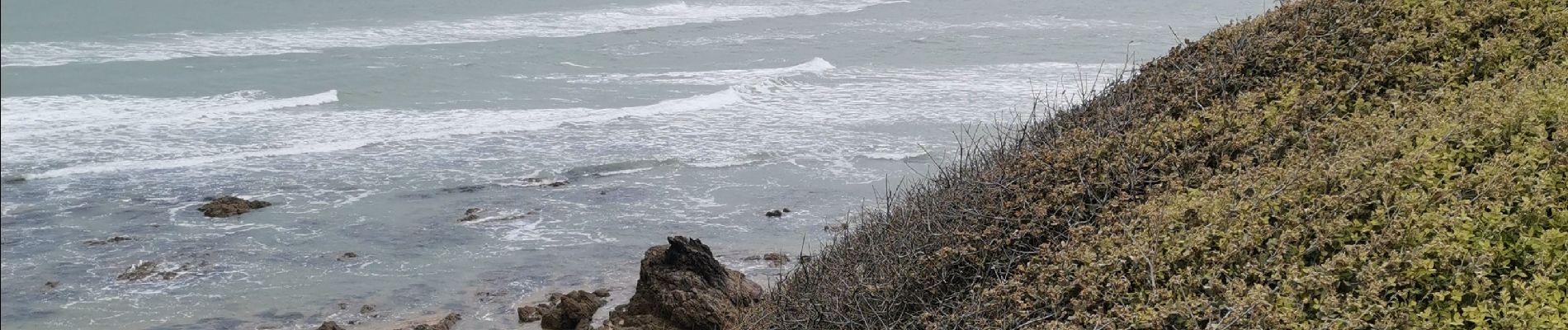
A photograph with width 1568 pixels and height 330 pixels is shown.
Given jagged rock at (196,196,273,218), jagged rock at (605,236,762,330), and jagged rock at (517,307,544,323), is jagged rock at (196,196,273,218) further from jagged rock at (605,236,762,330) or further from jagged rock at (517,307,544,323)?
jagged rock at (605,236,762,330)

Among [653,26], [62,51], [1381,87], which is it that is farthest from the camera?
[653,26]

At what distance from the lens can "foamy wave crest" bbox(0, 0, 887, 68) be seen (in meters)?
33.1

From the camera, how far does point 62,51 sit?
33.5m

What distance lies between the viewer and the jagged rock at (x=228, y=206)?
48.0ft

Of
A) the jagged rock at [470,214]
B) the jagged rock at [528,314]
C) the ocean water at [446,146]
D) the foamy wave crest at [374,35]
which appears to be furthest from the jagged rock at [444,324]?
the foamy wave crest at [374,35]

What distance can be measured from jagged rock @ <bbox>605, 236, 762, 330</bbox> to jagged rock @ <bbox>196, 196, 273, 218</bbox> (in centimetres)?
670

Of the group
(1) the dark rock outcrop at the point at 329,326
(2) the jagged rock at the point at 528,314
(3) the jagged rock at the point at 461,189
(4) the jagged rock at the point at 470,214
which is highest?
(2) the jagged rock at the point at 528,314

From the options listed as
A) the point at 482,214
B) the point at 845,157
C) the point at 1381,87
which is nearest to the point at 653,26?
the point at 845,157

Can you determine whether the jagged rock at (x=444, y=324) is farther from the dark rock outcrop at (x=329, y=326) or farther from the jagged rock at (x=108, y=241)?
the jagged rock at (x=108, y=241)

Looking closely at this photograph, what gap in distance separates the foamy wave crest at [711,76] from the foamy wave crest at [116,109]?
5094 mm

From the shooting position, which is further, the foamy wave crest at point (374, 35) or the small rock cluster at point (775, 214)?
the foamy wave crest at point (374, 35)

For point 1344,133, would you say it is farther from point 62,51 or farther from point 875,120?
point 62,51

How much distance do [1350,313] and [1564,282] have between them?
26.4 inches

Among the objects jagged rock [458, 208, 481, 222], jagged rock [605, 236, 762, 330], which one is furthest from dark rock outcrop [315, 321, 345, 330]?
jagged rock [458, 208, 481, 222]
